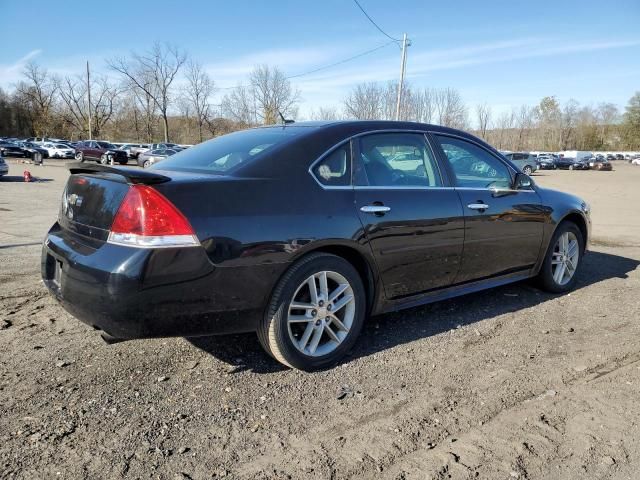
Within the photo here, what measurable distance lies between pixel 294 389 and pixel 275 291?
0.59 metres

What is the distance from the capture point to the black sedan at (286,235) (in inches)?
106

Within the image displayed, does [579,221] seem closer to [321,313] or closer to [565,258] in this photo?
[565,258]

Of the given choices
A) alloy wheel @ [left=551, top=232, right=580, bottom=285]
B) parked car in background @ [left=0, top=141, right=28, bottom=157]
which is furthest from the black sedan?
parked car in background @ [left=0, top=141, right=28, bottom=157]

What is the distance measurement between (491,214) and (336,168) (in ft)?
5.19

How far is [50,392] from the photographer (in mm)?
2857

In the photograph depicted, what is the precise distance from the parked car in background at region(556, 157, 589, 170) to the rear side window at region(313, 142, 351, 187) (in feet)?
209

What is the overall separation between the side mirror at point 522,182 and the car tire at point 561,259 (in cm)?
64

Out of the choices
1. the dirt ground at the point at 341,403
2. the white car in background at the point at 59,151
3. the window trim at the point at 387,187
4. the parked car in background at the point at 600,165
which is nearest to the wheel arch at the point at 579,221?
the dirt ground at the point at 341,403

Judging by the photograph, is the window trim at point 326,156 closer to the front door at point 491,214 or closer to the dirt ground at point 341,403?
the front door at point 491,214

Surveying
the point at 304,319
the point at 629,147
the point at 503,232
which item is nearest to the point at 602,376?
the point at 503,232

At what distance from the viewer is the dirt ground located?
2.32 metres

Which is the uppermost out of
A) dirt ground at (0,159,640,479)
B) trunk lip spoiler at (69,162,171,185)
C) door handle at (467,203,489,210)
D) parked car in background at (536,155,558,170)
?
trunk lip spoiler at (69,162,171,185)

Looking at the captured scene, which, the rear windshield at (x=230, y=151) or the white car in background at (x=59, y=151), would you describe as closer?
the rear windshield at (x=230, y=151)

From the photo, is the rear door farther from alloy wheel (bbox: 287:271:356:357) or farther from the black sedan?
alloy wheel (bbox: 287:271:356:357)
